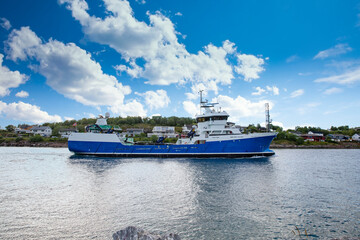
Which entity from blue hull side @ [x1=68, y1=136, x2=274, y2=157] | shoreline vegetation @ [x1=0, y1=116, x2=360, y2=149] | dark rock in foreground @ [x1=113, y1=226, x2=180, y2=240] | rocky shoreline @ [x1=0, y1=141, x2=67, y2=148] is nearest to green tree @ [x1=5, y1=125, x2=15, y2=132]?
shoreline vegetation @ [x1=0, y1=116, x2=360, y2=149]

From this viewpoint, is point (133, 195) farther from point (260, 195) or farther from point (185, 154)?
point (185, 154)

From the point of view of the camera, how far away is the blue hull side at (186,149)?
3309 centimetres

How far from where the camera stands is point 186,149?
34.7 m

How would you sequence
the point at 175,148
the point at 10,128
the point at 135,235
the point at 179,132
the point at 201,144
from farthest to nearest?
the point at 10,128, the point at 179,132, the point at 175,148, the point at 201,144, the point at 135,235

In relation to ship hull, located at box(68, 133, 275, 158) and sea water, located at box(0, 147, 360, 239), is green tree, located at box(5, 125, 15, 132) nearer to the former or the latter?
ship hull, located at box(68, 133, 275, 158)

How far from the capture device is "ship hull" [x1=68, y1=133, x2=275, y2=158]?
109 ft

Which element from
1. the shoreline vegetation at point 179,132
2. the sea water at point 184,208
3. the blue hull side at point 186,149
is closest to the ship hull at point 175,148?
the blue hull side at point 186,149

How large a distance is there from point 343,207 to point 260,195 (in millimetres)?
4400

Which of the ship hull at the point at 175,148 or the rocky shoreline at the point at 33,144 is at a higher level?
the ship hull at the point at 175,148

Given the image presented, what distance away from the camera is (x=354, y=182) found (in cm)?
1731

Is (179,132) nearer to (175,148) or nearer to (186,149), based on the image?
(175,148)

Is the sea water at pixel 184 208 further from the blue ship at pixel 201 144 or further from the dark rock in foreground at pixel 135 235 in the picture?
the blue ship at pixel 201 144

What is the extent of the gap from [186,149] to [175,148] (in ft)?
7.08

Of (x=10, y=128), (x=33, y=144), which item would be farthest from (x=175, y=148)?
(x=10, y=128)
